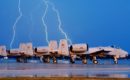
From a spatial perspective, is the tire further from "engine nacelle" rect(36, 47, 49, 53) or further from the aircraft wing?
the aircraft wing

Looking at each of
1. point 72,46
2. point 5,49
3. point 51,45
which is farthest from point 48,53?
point 5,49

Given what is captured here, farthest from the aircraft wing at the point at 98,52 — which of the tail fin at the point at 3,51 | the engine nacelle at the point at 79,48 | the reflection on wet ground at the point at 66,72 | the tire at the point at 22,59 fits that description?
the reflection on wet ground at the point at 66,72

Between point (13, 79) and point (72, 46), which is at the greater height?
point (72, 46)

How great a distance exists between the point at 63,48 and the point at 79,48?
8.48 m

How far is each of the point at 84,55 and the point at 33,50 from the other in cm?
2522

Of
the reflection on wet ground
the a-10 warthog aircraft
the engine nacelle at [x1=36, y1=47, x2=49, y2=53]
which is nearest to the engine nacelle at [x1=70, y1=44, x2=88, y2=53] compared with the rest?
the a-10 warthog aircraft

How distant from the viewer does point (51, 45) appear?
322 ft

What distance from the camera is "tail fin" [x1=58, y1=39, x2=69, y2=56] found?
285 ft

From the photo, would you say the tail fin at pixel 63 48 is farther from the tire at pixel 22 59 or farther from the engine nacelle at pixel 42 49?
the tire at pixel 22 59

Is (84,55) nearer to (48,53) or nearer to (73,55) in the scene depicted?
(73,55)

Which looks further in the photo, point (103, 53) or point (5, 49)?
point (5, 49)

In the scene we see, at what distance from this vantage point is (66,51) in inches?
3413

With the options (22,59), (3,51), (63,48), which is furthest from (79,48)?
(3,51)

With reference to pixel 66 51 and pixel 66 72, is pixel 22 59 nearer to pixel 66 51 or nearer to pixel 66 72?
pixel 66 51
